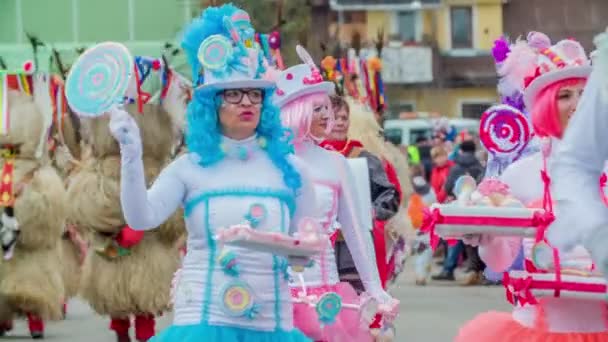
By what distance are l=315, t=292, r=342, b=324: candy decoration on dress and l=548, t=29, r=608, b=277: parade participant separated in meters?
3.58

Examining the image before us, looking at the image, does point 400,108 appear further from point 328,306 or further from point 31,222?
point 328,306

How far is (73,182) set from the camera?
11.8m

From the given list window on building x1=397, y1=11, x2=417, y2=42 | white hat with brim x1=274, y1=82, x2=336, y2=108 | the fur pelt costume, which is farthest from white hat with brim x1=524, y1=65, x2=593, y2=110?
window on building x1=397, y1=11, x2=417, y2=42

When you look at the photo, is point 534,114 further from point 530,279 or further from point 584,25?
point 584,25

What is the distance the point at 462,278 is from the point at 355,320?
12.4 m

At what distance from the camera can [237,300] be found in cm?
641

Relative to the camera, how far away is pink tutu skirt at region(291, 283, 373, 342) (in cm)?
766

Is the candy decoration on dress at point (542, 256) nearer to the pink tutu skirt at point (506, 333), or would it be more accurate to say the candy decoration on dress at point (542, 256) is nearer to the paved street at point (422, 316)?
the pink tutu skirt at point (506, 333)

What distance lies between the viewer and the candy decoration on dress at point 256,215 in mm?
6527

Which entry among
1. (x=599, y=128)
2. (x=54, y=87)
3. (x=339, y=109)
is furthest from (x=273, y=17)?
(x=599, y=128)

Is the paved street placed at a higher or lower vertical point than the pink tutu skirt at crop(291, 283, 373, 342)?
lower

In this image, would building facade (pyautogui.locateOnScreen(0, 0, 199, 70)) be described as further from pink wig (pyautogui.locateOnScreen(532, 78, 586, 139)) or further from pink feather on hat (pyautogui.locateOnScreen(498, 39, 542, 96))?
pink wig (pyautogui.locateOnScreen(532, 78, 586, 139))

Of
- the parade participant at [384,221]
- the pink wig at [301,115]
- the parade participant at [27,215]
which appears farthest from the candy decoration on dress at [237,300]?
the parade participant at [27,215]

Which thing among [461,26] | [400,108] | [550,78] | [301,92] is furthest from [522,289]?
[461,26]
